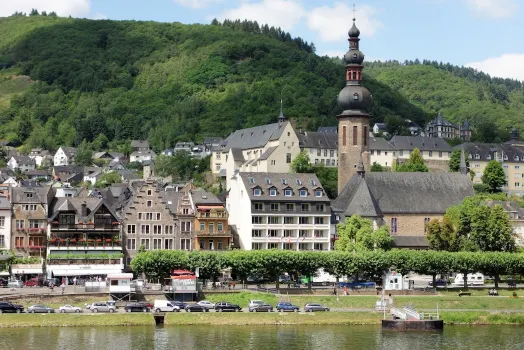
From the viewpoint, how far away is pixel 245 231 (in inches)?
4712

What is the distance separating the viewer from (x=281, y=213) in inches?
4700

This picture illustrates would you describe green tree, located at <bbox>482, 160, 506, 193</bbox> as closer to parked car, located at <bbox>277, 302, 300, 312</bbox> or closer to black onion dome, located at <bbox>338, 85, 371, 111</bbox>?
black onion dome, located at <bbox>338, 85, 371, 111</bbox>

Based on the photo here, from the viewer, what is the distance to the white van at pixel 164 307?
89.0 meters

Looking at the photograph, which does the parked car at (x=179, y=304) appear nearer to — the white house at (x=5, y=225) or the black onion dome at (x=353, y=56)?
the white house at (x=5, y=225)

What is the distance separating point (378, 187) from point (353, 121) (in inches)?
492

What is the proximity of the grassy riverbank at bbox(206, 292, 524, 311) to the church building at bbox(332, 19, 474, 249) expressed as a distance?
1040 inches

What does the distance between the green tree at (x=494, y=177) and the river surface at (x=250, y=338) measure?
8714 cm

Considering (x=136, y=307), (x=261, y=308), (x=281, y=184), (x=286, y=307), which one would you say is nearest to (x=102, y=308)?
(x=136, y=307)

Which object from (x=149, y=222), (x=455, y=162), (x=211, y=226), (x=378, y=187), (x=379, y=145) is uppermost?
(x=379, y=145)

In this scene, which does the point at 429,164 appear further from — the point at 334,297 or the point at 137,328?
the point at 137,328

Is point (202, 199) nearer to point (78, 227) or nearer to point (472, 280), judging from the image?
point (78, 227)

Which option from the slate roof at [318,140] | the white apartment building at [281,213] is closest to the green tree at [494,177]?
the slate roof at [318,140]

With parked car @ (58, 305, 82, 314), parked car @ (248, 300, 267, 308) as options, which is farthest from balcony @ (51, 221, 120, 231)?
parked car @ (248, 300, 267, 308)

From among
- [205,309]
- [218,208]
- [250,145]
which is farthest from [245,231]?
[250,145]
